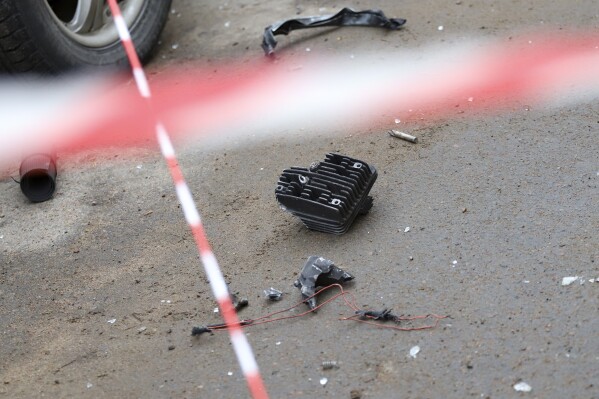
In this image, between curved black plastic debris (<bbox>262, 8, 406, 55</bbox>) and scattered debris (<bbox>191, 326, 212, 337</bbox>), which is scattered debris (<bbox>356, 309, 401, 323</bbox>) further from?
curved black plastic debris (<bbox>262, 8, 406, 55</bbox>)

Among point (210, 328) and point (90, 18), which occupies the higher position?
point (90, 18)

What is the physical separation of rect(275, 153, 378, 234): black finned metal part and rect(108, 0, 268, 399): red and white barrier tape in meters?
0.43

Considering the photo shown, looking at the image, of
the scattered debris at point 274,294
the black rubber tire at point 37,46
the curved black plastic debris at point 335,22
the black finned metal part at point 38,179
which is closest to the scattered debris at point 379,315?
the scattered debris at point 274,294

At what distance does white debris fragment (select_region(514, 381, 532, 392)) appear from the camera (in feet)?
9.54

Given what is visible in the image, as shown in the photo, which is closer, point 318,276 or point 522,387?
point 522,387

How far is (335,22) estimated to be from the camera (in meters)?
5.88

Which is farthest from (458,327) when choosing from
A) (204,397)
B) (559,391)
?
(204,397)

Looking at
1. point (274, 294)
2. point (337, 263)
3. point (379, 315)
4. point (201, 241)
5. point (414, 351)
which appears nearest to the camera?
point (414, 351)

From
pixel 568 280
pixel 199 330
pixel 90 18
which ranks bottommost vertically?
pixel 568 280

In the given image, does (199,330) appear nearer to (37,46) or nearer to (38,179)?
(38,179)

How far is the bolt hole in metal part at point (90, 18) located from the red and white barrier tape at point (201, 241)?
0.05 m

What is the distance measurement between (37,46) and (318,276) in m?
2.57

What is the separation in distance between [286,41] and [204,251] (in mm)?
2208

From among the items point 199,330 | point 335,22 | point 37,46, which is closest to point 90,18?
point 37,46
